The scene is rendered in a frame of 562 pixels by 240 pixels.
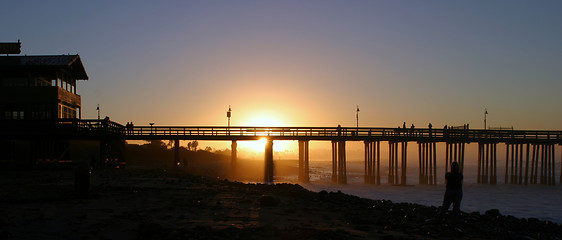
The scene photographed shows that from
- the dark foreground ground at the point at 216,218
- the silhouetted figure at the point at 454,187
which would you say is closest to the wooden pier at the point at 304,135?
the dark foreground ground at the point at 216,218

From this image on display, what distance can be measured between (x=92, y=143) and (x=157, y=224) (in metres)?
50.7

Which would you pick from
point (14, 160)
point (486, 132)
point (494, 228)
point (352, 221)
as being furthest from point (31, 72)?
point (486, 132)

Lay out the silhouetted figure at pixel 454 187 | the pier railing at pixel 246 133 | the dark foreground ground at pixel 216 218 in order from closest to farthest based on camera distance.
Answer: the dark foreground ground at pixel 216 218
the silhouetted figure at pixel 454 187
the pier railing at pixel 246 133

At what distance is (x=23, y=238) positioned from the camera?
9.64m

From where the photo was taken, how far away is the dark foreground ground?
10.5 meters

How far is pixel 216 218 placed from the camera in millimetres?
12320

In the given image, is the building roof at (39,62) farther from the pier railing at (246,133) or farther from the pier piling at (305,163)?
the pier piling at (305,163)

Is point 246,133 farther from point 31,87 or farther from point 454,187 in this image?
point 454,187

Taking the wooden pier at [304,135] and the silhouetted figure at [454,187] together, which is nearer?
the silhouetted figure at [454,187]

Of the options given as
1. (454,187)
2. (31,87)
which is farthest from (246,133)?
(454,187)

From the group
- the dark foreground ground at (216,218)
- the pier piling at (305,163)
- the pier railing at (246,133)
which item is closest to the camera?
the dark foreground ground at (216,218)

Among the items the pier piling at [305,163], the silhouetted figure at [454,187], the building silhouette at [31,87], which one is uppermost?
the building silhouette at [31,87]

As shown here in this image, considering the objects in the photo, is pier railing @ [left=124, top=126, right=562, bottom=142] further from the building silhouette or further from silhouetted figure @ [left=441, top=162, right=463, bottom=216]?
silhouetted figure @ [left=441, top=162, right=463, bottom=216]

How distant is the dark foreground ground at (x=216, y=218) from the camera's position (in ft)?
34.6
